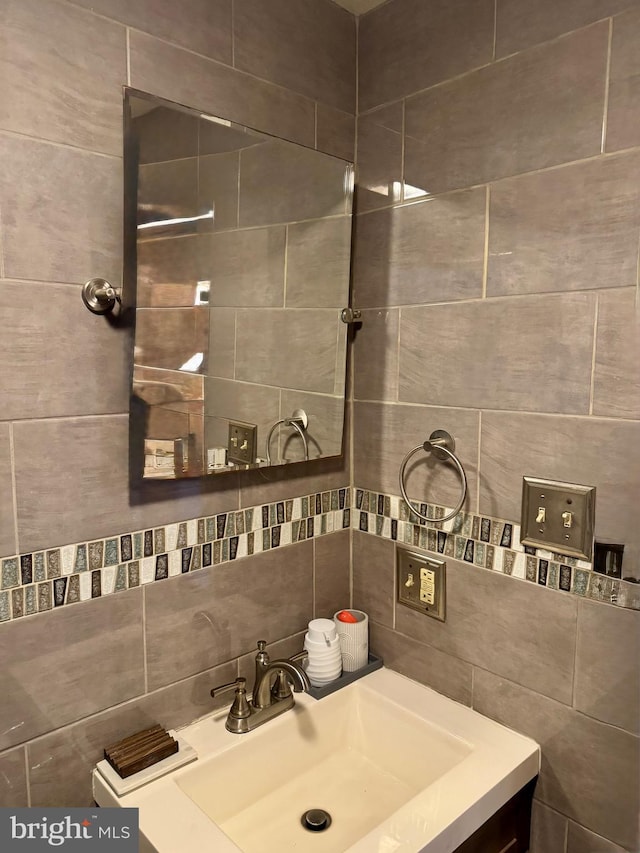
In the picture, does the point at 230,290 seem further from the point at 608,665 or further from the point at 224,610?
the point at 608,665

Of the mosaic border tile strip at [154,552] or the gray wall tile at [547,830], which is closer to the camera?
the mosaic border tile strip at [154,552]

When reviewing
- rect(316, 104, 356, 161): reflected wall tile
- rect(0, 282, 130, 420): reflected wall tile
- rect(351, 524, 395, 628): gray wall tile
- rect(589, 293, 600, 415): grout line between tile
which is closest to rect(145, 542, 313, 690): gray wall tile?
rect(351, 524, 395, 628): gray wall tile

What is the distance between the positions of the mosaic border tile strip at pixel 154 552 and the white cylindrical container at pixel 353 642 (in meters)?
0.22

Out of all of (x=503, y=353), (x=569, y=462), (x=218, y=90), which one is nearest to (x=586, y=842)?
(x=569, y=462)

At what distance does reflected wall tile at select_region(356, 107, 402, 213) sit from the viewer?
1363 millimetres

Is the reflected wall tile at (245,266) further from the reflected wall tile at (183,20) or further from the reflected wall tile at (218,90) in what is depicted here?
the reflected wall tile at (183,20)

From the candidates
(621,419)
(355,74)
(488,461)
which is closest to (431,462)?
(488,461)

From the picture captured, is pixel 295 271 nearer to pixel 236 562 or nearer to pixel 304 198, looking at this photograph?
pixel 304 198

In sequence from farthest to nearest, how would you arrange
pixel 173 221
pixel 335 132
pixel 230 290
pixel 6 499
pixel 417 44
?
pixel 335 132
pixel 417 44
pixel 230 290
pixel 173 221
pixel 6 499

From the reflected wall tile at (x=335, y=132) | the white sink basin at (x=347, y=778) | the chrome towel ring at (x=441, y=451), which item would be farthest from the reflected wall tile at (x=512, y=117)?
the white sink basin at (x=347, y=778)

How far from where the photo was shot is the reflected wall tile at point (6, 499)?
969 millimetres

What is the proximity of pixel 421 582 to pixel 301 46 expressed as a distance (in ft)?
3.97

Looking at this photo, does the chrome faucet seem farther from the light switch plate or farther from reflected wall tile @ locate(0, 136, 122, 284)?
reflected wall tile @ locate(0, 136, 122, 284)

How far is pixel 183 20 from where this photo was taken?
1.12 m
